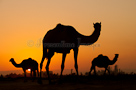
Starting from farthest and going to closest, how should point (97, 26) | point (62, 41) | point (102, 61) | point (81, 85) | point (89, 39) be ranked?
point (102, 61) → point (97, 26) → point (89, 39) → point (62, 41) → point (81, 85)

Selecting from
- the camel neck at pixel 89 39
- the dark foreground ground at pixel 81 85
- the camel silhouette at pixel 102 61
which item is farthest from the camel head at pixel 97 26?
the camel silhouette at pixel 102 61

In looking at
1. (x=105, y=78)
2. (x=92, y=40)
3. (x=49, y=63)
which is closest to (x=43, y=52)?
(x=49, y=63)

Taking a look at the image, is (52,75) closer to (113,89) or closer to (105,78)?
(105,78)

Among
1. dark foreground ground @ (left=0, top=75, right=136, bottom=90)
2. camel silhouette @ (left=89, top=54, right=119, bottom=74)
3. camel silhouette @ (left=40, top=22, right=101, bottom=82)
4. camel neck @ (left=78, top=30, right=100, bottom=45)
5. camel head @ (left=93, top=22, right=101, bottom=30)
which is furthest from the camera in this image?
camel silhouette @ (left=89, top=54, right=119, bottom=74)

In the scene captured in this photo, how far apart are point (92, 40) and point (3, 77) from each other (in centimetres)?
735

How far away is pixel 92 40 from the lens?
12.8m

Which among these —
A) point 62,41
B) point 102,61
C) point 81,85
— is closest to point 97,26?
point 62,41

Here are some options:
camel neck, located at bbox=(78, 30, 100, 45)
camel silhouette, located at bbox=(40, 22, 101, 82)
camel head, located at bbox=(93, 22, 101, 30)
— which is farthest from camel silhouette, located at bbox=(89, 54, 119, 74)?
camel silhouette, located at bbox=(40, 22, 101, 82)

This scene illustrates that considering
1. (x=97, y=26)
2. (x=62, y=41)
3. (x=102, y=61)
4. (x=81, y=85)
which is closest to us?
(x=81, y=85)

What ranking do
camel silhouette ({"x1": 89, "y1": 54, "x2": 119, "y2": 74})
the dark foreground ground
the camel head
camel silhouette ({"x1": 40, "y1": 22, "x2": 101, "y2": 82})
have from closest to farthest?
the dark foreground ground < camel silhouette ({"x1": 40, "y1": 22, "x2": 101, "y2": 82}) < the camel head < camel silhouette ({"x1": 89, "y1": 54, "x2": 119, "y2": 74})

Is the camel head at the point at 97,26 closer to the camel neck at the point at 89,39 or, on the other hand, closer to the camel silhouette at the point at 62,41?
the camel neck at the point at 89,39

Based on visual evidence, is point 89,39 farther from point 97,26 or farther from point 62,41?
point 62,41

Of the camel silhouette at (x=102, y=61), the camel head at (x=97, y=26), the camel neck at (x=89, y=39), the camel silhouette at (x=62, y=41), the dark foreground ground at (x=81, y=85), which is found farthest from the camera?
the camel silhouette at (x=102, y=61)

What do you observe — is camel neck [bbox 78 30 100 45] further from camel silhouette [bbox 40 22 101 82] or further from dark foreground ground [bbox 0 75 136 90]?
dark foreground ground [bbox 0 75 136 90]
